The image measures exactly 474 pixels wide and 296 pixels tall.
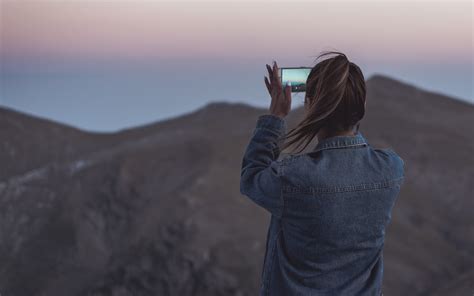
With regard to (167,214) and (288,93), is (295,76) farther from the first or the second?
(167,214)

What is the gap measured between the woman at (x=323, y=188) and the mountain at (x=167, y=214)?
12.1 meters

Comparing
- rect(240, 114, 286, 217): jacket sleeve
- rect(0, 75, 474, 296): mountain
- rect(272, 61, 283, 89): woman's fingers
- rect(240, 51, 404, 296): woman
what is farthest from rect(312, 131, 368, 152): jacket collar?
rect(0, 75, 474, 296): mountain

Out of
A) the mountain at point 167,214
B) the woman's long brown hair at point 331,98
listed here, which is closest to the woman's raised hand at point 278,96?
the woman's long brown hair at point 331,98

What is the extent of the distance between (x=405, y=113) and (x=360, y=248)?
2644 cm

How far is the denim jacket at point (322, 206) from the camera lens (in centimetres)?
230

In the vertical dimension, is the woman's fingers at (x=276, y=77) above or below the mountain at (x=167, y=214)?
above

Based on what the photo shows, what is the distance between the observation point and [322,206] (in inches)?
91.1

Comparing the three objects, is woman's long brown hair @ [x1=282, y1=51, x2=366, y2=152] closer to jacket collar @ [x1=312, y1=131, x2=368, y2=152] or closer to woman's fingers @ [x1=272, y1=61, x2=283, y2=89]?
jacket collar @ [x1=312, y1=131, x2=368, y2=152]

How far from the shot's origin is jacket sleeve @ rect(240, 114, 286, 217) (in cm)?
231

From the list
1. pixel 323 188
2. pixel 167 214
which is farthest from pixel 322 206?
pixel 167 214

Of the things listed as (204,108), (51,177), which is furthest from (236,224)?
(204,108)

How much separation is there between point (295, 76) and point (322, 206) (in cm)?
57

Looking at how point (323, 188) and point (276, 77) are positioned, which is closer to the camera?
point (323, 188)

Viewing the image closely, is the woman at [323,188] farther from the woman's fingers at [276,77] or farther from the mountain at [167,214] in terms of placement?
the mountain at [167,214]
